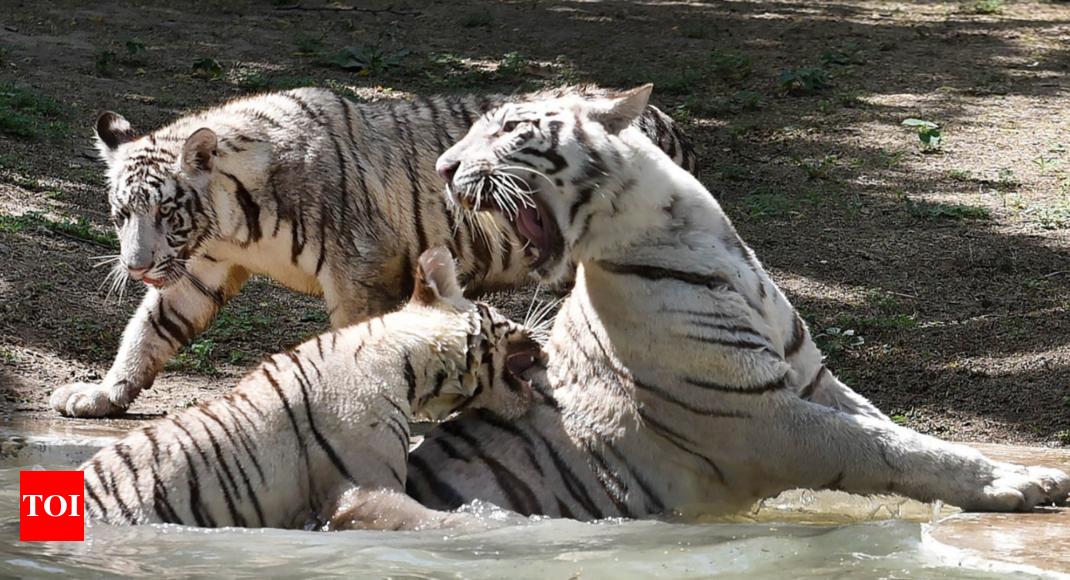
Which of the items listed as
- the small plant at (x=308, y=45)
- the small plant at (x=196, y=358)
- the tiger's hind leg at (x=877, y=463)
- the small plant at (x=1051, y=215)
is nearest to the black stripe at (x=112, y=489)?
the tiger's hind leg at (x=877, y=463)

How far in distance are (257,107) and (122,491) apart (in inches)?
84.2

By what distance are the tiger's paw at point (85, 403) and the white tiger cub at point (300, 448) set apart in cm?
140

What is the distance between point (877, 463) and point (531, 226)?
1.08 meters

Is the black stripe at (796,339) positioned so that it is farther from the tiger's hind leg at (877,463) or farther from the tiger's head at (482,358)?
the tiger's head at (482,358)

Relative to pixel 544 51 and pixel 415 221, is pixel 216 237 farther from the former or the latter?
pixel 544 51

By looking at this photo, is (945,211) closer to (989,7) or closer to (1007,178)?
(1007,178)

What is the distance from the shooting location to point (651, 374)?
353 centimetres

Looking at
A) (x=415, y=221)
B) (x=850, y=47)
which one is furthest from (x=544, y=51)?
(x=415, y=221)

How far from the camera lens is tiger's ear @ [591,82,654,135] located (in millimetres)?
3416

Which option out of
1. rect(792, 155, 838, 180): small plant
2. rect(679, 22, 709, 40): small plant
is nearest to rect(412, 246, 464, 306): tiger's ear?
rect(792, 155, 838, 180): small plant

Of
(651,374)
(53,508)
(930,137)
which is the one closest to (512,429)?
(651,374)

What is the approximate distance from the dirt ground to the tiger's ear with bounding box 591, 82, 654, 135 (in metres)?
2.06

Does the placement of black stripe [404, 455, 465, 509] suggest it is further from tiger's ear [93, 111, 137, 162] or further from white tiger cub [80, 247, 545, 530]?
tiger's ear [93, 111, 137, 162]

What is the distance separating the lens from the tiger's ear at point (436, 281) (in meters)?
3.86
